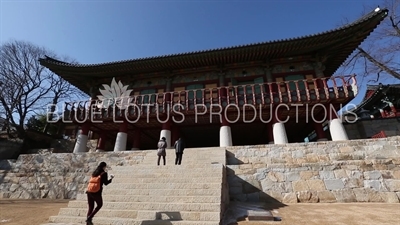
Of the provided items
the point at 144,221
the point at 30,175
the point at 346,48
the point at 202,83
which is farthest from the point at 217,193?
the point at 346,48

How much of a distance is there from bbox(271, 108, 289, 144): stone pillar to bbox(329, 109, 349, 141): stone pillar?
2644 millimetres

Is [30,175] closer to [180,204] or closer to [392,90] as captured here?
[180,204]

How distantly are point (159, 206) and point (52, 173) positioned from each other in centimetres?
721

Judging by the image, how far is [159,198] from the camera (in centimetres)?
481

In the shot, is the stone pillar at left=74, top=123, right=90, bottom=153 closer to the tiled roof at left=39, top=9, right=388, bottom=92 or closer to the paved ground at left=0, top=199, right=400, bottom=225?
the tiled roof at left=39, top=9, right=388, bottom=92

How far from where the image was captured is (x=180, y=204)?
437 cm

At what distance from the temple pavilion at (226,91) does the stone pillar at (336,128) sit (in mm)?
46

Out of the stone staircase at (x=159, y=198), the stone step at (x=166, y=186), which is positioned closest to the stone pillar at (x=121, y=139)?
the stone staircase at (x=159, y=198)

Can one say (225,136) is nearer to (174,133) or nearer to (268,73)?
(174,133)

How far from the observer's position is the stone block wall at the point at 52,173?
27.0 feet

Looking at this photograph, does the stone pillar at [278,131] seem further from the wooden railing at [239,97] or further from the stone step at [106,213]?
the stone step at [106,213]

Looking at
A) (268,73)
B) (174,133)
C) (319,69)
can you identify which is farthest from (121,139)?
(319,69)

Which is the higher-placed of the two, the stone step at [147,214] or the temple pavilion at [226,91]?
the temple pavilion at [226,91]

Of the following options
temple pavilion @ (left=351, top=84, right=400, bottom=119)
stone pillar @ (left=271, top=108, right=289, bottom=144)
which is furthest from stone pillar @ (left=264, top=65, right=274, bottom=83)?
temple pavilion @ (left=351, top=84, right=400, bottom=119)
